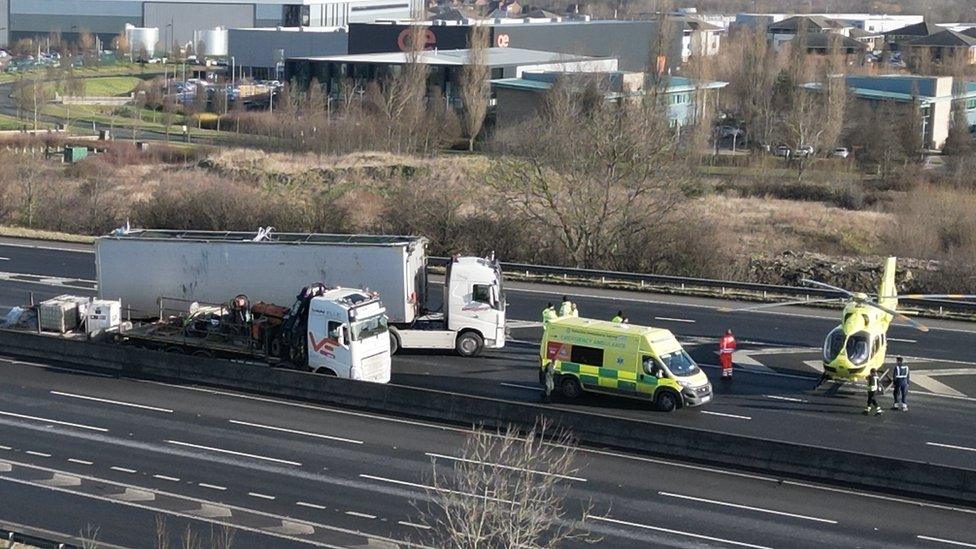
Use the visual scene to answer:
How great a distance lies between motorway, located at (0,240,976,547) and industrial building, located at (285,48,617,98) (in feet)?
176

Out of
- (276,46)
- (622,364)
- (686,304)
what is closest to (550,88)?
(686,304)

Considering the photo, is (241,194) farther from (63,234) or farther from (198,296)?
(198,296)

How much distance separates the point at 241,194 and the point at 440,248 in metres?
9.87

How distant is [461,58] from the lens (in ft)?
287

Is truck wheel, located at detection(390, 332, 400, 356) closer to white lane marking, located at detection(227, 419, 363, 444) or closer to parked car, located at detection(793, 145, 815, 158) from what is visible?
white lane marking, located at detection(227, 419, 363, 444)

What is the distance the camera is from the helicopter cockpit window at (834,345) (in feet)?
93.1

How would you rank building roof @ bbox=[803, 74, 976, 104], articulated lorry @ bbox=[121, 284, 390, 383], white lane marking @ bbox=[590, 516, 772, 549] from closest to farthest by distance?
white lane marking @ bbox=[590, 516, 772, 549] < articulated lorry @ bbox=[121, 284, 390, 383] < building roof @ bbox=[803, 74, 976, 104]

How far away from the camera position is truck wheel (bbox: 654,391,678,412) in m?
26.6

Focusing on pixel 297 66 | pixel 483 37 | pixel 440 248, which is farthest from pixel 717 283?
pixel 297 66

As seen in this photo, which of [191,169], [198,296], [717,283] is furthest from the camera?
[191,169]

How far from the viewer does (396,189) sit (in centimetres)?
5325

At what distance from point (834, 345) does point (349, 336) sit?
419 inches

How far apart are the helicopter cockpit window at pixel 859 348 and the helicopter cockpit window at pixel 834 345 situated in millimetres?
191

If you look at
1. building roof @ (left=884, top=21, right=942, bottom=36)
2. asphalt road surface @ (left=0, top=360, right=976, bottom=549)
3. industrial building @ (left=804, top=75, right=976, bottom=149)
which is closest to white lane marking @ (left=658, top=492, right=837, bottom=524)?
asphalt road surface @ (left=0, top=360, right=976, bottom=549)
